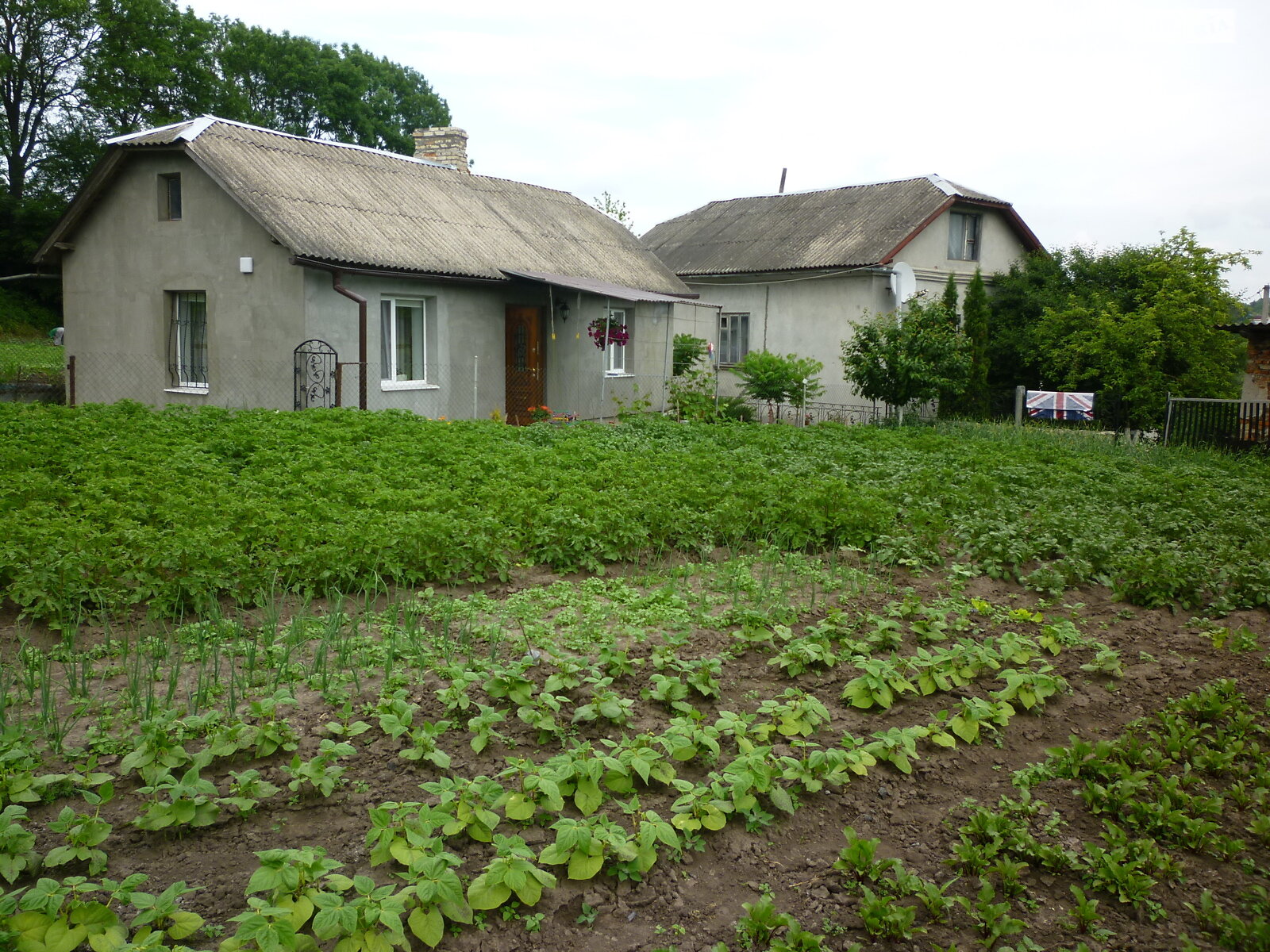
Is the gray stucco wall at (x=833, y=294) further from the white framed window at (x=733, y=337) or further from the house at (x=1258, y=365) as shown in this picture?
the house at (x=1258, y=365)

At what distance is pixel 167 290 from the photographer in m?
16.1

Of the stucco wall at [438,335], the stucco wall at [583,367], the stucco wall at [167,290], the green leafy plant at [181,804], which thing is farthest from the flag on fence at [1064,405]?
the green leafy plant at [181,804]

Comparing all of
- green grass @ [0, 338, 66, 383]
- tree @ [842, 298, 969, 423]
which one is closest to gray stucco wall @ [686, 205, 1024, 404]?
tree @ [842, 298, 969, 423]

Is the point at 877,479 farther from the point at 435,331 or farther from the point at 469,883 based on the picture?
the point at 435,331

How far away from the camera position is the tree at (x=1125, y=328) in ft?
68.8

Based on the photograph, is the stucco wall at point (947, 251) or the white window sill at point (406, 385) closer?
the white window sill at point (406, 385)

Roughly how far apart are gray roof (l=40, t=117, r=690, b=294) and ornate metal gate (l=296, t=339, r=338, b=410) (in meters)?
1.30

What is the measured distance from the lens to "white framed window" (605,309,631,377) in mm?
19266

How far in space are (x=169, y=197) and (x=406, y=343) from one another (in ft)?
14.2

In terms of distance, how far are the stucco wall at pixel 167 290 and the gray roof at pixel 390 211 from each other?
0.50 metres

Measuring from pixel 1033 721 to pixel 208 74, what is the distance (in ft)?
133

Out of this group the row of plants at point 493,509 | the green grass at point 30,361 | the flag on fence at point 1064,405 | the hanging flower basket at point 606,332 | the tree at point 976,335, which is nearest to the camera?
the row of plants at point 493,509

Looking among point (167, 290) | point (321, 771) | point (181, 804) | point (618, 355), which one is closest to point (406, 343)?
point (167, 290)

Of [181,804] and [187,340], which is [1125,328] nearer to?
[187,340]
